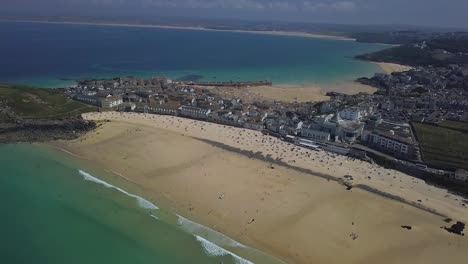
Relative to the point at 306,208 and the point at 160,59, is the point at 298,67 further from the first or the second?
the point at 306,208

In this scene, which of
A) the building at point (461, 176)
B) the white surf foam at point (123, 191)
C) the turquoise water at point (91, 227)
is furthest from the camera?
the building at point (461, 176)

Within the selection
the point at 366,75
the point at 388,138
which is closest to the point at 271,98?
the point at 388,138

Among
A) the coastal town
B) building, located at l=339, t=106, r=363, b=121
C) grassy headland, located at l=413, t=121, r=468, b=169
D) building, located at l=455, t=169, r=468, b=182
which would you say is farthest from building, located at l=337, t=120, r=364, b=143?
building, located at l=455, t=169, r=468, b=182

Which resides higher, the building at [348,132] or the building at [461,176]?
the building at [348,132]

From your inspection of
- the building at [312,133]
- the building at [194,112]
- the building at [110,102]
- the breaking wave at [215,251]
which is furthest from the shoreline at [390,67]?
the breaking wave at [215,251]

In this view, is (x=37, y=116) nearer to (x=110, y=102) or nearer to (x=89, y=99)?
(x=89, y=99)

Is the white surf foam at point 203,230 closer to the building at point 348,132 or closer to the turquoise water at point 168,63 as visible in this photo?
the building at point 348,132

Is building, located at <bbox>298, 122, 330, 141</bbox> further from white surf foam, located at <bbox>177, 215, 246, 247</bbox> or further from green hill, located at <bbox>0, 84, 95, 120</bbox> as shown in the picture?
green hill, located at <bbox>0, 84, 95, 120</bbox>
